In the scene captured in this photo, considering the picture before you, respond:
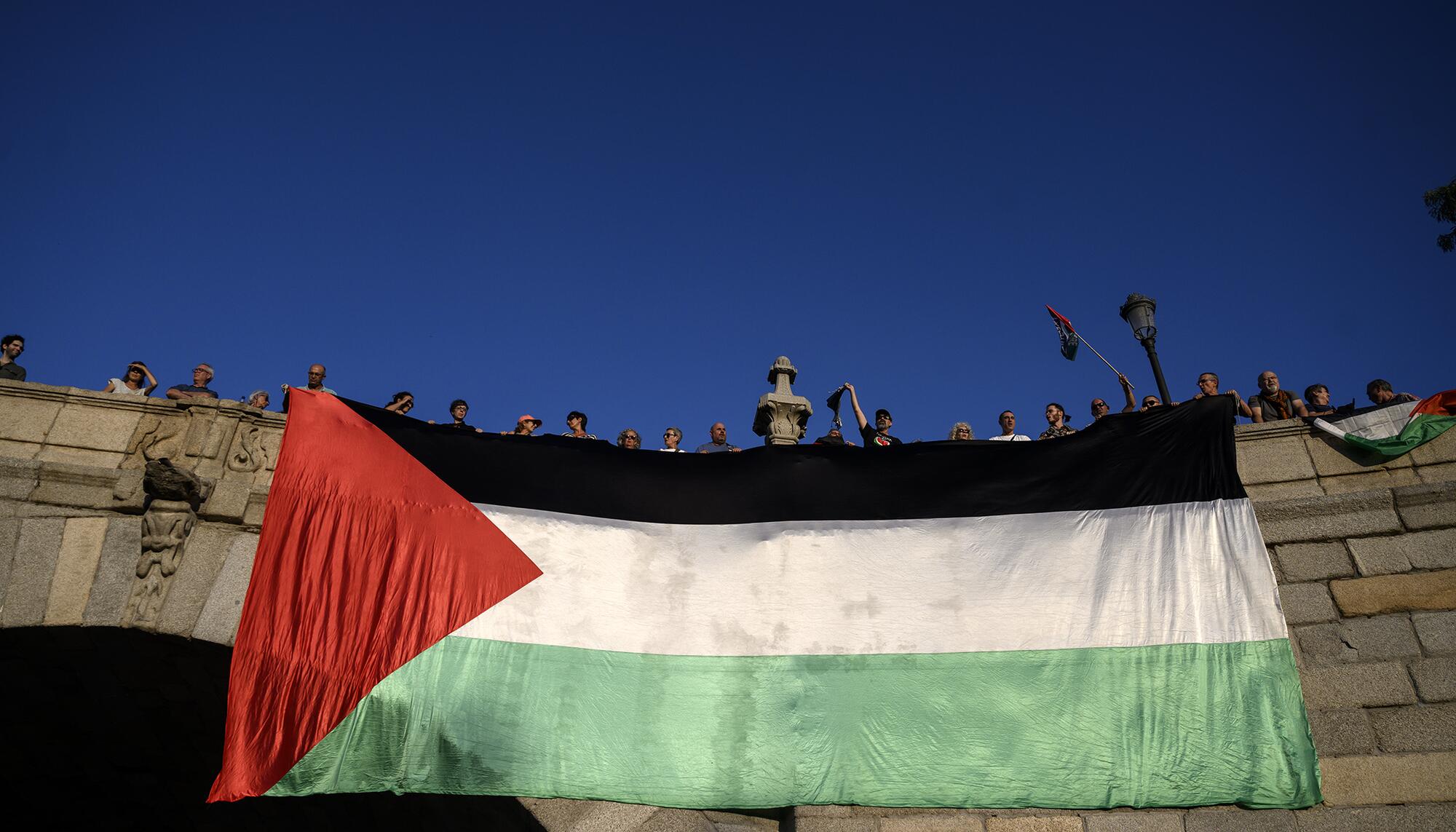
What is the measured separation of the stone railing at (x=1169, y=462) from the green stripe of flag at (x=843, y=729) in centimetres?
23

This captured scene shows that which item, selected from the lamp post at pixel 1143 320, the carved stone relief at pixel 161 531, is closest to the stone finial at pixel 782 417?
the lamp post at pixel 1143 320

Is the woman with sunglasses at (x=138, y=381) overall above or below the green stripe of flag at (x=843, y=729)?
above

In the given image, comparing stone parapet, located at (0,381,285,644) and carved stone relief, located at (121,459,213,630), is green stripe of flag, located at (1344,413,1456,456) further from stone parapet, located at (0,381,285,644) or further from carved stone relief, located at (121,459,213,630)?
carved stone relief, located at (121,459,213,630)

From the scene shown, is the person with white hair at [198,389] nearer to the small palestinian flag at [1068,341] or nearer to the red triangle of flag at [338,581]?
the red triangle of flag at [338,581]

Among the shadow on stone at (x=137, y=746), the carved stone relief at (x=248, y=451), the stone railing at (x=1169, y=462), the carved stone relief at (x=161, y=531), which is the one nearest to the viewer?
the stone railing at (x=1169, y=462)

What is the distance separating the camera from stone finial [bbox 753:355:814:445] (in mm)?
8945

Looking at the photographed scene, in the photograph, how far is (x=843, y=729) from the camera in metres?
6.75

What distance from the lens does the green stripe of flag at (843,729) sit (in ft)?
21.1

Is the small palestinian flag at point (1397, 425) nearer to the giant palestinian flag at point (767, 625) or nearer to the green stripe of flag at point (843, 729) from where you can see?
the giant palestinian flag at point (767, 625)

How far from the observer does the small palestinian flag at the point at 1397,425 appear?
25.4ft

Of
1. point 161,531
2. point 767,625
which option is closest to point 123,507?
point 161,531

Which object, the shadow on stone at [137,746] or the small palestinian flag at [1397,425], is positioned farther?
the shadow on stone at [137,746]

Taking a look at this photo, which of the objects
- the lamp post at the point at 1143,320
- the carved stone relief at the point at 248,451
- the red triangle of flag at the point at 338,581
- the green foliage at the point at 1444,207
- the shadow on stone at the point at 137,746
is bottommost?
the shadow on stone at the point at 137,746

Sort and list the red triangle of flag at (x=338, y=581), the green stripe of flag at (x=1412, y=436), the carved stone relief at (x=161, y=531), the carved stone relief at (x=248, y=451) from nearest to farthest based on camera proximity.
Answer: the red triangle of flag at (x=338, y=581), the carved stone relief at (x=161, y=531), the green stripe of flag at (x=1412, y=436), the carved stone relief at (x=248, y=451)
